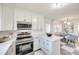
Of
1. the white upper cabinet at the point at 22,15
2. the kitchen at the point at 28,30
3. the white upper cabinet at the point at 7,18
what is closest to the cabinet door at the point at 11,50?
the kitchen at the point at 28,30

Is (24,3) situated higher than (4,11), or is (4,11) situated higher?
(24,3)

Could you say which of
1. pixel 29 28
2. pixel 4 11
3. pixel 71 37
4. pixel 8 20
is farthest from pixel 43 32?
pixel 4 11

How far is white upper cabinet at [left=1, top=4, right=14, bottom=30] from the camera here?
54.3 inches

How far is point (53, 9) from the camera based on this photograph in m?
1.45

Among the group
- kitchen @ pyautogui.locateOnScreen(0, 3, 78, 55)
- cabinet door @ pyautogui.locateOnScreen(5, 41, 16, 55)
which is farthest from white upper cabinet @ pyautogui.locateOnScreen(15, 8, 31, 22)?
cabinet door @ pyautogui.locateOnScreen(5, 41, 16, 55)

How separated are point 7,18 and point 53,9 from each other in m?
0.85

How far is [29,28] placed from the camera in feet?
5.05

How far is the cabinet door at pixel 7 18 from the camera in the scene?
139 cm

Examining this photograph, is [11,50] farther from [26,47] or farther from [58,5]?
[58,5]

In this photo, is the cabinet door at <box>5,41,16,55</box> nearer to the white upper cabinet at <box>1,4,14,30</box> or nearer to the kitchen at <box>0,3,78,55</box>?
the kitchen at <box>0,3,78,55</box>

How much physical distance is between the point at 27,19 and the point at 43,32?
386 millimetres

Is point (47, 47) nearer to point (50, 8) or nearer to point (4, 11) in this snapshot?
point (50, 8)

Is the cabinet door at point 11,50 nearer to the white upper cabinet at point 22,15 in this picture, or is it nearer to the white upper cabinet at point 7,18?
the white upper cabinet at point 7,18

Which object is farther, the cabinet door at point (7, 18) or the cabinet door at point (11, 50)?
the cabinet door at point (7, 18)
